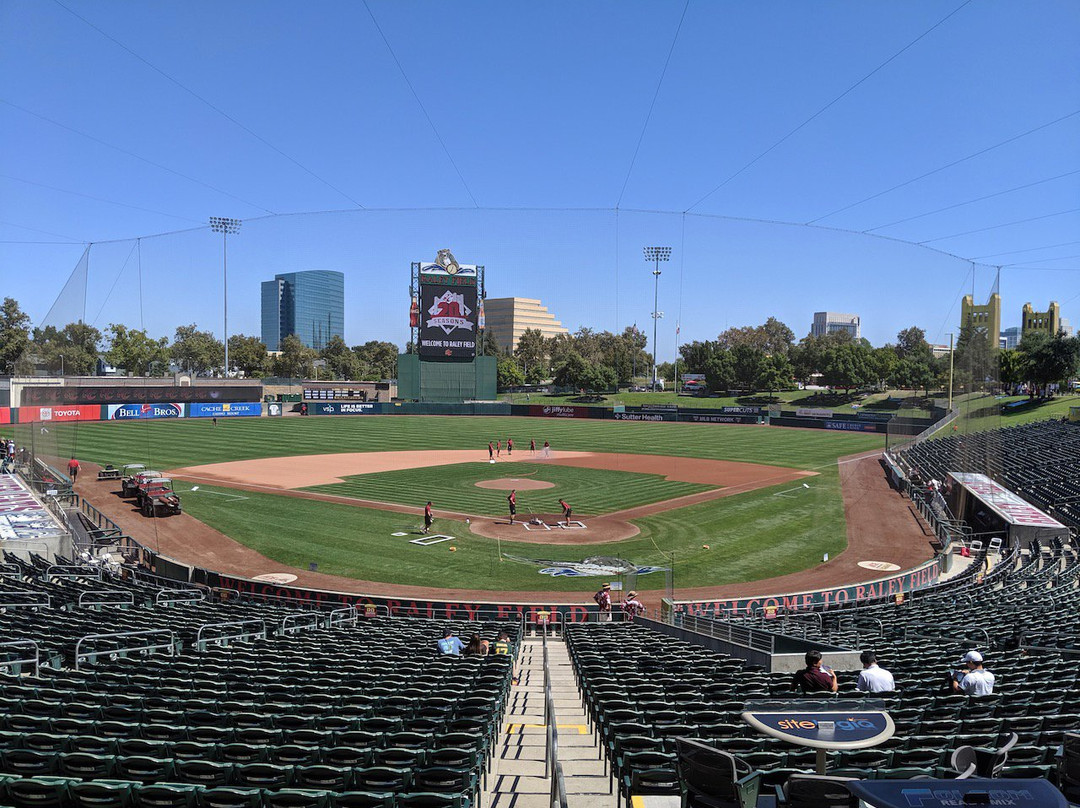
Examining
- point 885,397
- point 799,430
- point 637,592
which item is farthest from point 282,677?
point 799,430

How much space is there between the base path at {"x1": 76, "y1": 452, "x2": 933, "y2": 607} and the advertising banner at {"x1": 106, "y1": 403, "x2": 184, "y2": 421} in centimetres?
4007

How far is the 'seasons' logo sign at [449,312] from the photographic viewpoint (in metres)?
79.9

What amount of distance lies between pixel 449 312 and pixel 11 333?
65339mm

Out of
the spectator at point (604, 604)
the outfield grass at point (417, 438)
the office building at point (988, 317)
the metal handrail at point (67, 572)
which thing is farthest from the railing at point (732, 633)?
the outfield grass at point (417, 438)

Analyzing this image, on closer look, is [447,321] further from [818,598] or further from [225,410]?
[818,598]

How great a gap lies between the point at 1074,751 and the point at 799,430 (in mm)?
78607

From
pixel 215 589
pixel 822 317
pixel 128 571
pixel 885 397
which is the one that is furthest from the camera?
pixel 885 397

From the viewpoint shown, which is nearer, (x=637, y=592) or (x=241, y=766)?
(x=241, y=766)

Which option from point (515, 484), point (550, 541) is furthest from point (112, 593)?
point (515, 484)

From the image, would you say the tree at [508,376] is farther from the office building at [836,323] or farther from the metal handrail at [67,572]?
the metal handrail at [67,572]

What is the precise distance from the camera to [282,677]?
33.2 feet

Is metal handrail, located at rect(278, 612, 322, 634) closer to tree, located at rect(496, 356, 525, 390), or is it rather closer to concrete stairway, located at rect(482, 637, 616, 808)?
concrete stairway, located at rect(482, 637, 616, 808)

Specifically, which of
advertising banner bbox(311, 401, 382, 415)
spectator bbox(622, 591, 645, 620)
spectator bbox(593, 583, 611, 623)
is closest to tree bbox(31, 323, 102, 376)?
spectator bbox(593, 583, 611, 623)

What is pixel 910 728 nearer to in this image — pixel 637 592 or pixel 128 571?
pixel 637 592
